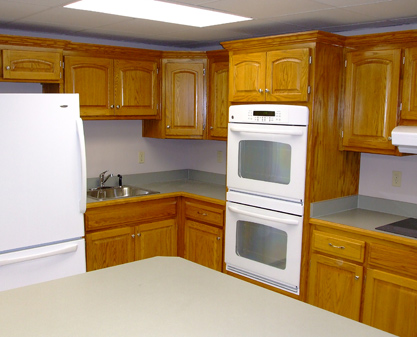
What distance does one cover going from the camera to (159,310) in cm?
148

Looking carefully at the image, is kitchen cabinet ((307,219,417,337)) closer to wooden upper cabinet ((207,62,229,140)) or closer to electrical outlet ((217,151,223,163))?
wooden upper cabinet ((207,62,229,140))

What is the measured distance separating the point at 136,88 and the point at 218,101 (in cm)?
71

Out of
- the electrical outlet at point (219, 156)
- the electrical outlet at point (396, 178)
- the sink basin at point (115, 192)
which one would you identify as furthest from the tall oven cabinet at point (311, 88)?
the sink basin at point (115, 192)

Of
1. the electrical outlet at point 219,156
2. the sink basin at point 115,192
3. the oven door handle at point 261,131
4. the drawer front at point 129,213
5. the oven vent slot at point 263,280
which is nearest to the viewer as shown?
the oven door handle at point 261,131

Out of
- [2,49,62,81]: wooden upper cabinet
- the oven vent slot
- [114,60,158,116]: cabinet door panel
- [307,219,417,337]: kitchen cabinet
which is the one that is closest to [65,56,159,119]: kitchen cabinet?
[114,60,158,116]: cabinet door panel

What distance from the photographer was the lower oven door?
317 centimetres

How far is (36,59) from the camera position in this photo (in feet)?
10.9

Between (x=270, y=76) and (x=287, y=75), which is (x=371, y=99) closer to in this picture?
(x=287, y=75)

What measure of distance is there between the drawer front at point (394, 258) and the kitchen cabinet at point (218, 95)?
5.29ft

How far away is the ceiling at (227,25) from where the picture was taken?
2566mm

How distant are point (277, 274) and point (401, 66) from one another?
5.26 feet

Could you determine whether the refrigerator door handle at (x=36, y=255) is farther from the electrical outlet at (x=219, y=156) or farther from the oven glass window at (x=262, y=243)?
the electrical outlet at (x=219, y=156)

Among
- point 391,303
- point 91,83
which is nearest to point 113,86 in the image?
point 91,83

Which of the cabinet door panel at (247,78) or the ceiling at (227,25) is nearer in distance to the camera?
the ceiling at (227,25)
